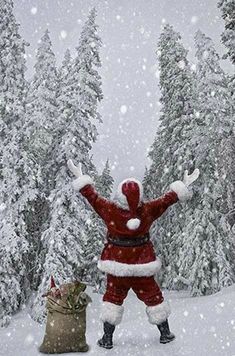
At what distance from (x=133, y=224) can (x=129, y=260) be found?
1.47 feet

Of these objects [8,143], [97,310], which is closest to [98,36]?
[8,143]

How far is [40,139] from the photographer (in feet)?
60.5

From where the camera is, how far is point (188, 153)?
A: 19500mm

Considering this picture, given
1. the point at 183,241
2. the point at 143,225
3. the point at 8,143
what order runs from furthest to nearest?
the point at 183,241 → the point at 8,143 → the point at 143,225

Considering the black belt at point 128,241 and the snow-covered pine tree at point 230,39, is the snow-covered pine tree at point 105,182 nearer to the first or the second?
the snow-covered pine tree at point 230,39

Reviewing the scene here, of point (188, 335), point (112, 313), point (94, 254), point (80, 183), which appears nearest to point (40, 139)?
point (94, 254)

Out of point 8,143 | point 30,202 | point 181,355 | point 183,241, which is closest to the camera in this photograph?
point 181,355

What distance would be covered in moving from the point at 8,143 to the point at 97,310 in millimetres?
7161

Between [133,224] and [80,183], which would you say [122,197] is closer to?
[133,224]

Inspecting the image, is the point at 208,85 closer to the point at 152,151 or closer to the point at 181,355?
the point at 152,151

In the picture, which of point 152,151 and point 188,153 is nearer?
point 188,153

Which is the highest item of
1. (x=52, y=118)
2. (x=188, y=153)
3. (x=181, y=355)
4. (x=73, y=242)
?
(x=52, y=118)

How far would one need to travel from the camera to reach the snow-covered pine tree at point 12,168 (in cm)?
1639

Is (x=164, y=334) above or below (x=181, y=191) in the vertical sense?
below
